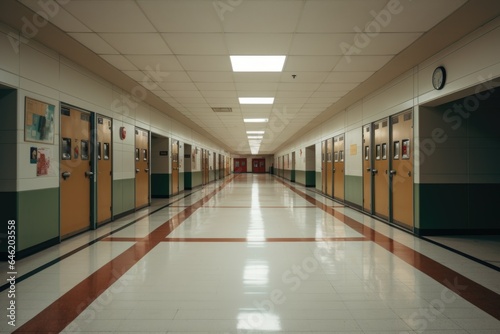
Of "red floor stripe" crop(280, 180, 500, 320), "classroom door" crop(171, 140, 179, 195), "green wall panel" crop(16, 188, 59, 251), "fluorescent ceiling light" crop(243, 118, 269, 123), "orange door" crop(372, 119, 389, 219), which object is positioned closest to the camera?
"red floor stripe" crop(280, 180, 500, 320)

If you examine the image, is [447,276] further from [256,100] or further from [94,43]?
[256,100]

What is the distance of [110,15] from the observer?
331cm

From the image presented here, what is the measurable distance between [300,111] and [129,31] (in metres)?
5.95

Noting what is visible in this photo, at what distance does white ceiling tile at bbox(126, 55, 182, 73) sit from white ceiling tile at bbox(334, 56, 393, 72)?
106 inches

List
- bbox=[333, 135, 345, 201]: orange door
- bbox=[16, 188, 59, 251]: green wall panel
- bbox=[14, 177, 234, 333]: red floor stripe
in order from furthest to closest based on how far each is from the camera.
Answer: bbox=[333, 135, 345, 201]: orange door
bbox=[16, 188, 59, 251]: green wall panel
bbox=[14, 177, 234, 333]: red floor stripe

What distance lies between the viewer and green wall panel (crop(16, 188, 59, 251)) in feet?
11.6

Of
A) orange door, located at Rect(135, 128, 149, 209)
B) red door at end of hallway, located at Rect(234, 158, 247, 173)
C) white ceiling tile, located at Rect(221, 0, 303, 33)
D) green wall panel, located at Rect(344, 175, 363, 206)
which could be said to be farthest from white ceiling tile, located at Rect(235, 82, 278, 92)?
red door at end of hallway, located at Rect(234, 158, 247, 173)

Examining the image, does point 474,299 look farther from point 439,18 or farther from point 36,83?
point 36,83

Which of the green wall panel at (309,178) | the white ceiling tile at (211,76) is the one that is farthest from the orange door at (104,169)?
the green wall panel at (309,178)

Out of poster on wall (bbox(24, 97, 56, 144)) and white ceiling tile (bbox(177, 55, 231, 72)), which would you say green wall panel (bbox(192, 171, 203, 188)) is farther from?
poster on wall (bbox(24, 97, 56, 144))

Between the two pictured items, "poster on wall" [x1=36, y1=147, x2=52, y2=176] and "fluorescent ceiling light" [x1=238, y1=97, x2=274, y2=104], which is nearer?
"poster on wall" [x1=36, y1=147, x2=52, y2=176]

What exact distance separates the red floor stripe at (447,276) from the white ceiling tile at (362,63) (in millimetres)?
2777

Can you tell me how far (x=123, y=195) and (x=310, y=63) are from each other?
4.70 m

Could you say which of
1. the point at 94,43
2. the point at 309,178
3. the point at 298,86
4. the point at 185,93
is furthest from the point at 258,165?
the point at 94,43
